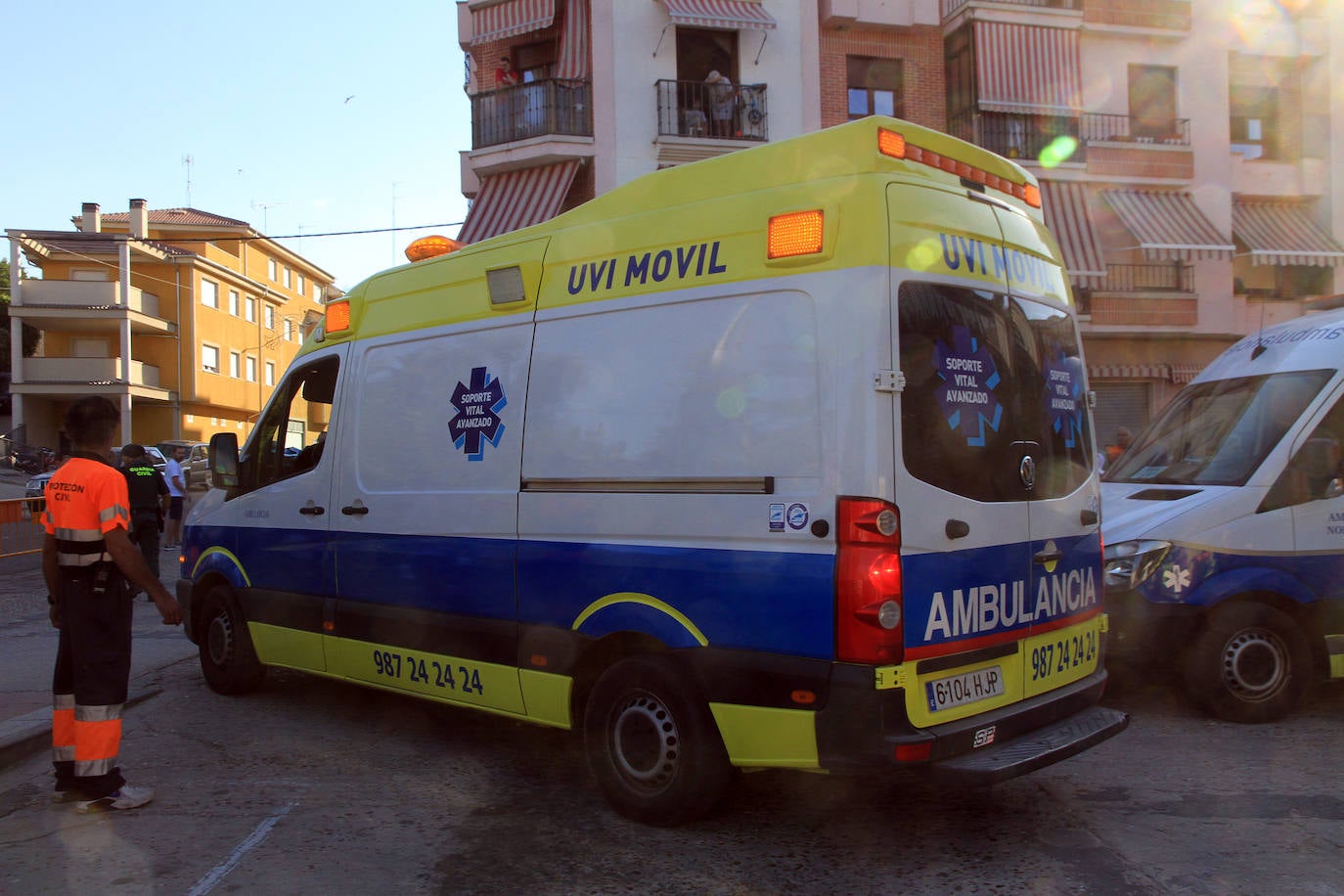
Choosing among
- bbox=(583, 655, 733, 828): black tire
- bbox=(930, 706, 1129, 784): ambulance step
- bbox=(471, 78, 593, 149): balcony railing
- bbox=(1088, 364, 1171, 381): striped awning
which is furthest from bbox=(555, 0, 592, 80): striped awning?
bbox=(930, 706, 1129, 784): ambulance step

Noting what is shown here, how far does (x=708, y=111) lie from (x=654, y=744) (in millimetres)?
17820

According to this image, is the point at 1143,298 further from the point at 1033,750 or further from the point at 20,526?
the point at 20,526

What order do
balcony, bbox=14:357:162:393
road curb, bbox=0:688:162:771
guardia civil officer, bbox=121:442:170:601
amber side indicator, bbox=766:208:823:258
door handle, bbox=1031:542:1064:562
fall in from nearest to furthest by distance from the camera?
amber side indicator, bbox=766:208:823:258
door handle, bbox=1031:542:1064:562
road curb, bbox=0:688:162:771
guardia civil officer, bbox=121:442:170:601
balcony, bbox=14:357:162:393

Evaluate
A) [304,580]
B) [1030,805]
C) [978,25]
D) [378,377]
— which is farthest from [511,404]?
[978,25]

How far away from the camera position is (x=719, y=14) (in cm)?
1947

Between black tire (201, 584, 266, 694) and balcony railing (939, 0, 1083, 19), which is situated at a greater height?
balcony railing (939, 0, 1083, 19)

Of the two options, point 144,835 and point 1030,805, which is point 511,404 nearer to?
point 144,835

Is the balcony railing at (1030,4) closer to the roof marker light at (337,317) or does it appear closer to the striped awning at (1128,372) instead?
the striped awning at (1128,372)

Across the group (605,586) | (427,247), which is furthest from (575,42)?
(605,586)

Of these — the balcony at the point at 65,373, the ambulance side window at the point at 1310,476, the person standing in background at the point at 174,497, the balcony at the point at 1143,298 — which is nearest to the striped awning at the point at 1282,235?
the balcony at the point at 1143,298

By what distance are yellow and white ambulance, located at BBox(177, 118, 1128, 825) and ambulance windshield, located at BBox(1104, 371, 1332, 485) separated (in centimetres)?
195

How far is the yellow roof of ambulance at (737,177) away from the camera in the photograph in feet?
12.8

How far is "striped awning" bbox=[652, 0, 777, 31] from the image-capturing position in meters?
19.2

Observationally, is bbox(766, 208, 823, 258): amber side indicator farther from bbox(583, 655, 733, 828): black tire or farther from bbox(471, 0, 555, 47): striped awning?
bbox(471, 0, 555, 47): striped awning
